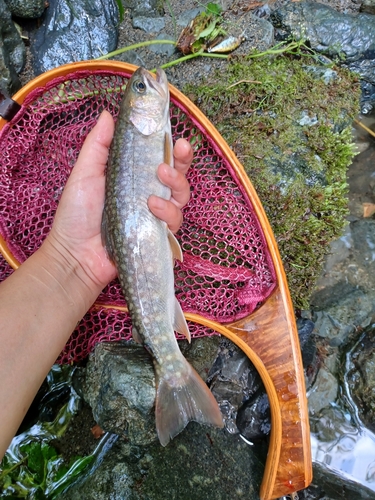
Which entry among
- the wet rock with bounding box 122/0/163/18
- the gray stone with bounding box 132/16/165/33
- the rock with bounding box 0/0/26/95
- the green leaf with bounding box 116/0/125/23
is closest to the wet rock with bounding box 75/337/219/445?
the rock with bounding box 0/0/26/95

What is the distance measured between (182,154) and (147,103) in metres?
0.43

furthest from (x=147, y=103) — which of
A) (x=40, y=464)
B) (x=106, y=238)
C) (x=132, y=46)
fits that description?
(x=40, y=464)

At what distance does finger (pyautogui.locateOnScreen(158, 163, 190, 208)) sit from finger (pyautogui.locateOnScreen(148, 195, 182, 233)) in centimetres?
13

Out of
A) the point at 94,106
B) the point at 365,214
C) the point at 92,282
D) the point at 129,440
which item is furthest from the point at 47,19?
the point at 129,440

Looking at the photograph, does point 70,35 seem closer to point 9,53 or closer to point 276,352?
point 9,53

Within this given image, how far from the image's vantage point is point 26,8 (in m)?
4.16

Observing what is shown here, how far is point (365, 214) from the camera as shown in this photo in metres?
4.26

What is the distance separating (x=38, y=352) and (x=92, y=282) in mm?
684

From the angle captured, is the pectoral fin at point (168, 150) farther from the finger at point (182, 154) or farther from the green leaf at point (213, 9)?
the green leaf at point (213, 9)

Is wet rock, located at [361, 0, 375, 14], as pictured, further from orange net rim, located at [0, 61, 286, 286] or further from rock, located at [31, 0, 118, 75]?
orange net rim, located at [0, 61, 286, 286]

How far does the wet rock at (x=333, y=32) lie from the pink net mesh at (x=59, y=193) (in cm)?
173

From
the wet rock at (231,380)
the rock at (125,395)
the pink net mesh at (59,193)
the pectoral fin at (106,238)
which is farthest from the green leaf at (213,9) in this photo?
the rock at (125,395)

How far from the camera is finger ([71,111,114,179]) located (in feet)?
9.66

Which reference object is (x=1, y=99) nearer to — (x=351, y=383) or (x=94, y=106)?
(x=94, y=106)
